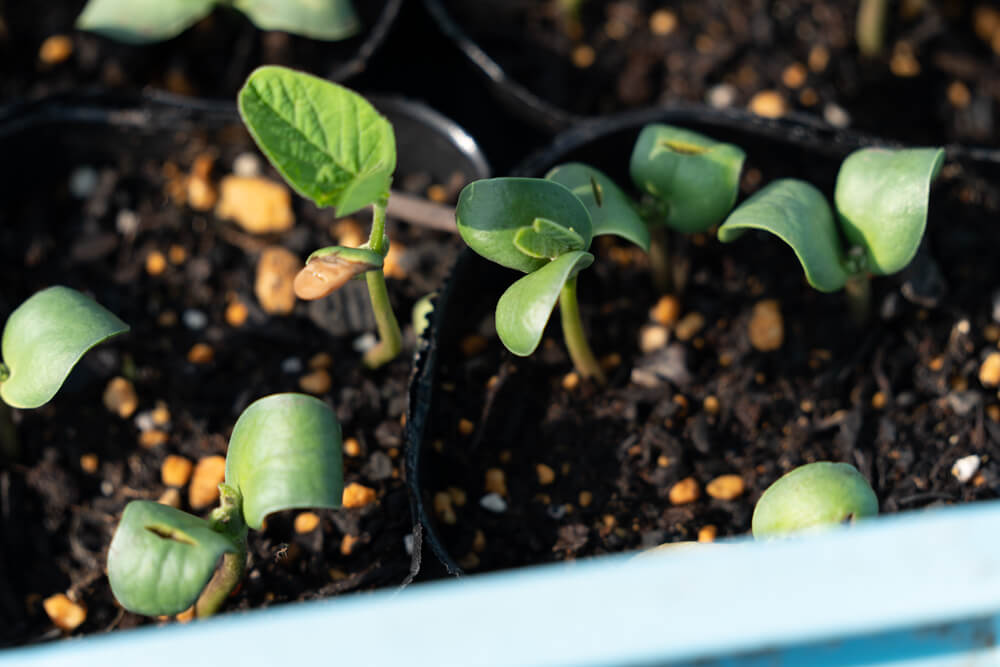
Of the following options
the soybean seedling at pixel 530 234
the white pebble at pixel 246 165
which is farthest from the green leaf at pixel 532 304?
the white pebble at pixel 246 165

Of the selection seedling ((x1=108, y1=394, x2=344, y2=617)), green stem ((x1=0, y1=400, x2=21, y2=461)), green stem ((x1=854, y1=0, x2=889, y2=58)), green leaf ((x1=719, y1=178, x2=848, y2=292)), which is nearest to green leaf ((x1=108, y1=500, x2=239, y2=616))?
seedling ((x1=108, y1=394, x2=344, y2=617))

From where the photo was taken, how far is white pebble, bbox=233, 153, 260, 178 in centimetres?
140

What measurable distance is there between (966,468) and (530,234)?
2.01ft

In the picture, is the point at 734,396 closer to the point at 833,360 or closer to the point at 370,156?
the point at 833,360

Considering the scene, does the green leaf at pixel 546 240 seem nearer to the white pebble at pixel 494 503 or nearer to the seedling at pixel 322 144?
the seedling at pixel 322 144

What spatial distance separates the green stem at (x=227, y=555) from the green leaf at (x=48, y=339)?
0.19 meters

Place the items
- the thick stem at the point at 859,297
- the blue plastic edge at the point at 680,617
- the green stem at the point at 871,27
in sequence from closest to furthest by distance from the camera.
Result: the blue plastic edge at the point at 680,617 → the thick stem at the point at 859,297 → the green stem at the point at 871,27

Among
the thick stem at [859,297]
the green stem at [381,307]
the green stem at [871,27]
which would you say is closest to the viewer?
the green stem at [381,307]

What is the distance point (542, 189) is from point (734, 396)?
43 cm

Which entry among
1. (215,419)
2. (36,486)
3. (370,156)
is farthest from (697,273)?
(36,486)

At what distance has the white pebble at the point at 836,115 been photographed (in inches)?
57.1

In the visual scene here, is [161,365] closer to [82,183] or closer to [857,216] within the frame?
[82,183]

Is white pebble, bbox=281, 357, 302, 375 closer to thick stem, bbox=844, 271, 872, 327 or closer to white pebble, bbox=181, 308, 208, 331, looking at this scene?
white pebble, bbox=181, 308, 208, 331

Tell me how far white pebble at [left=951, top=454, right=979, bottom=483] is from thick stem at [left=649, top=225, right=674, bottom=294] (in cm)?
40
